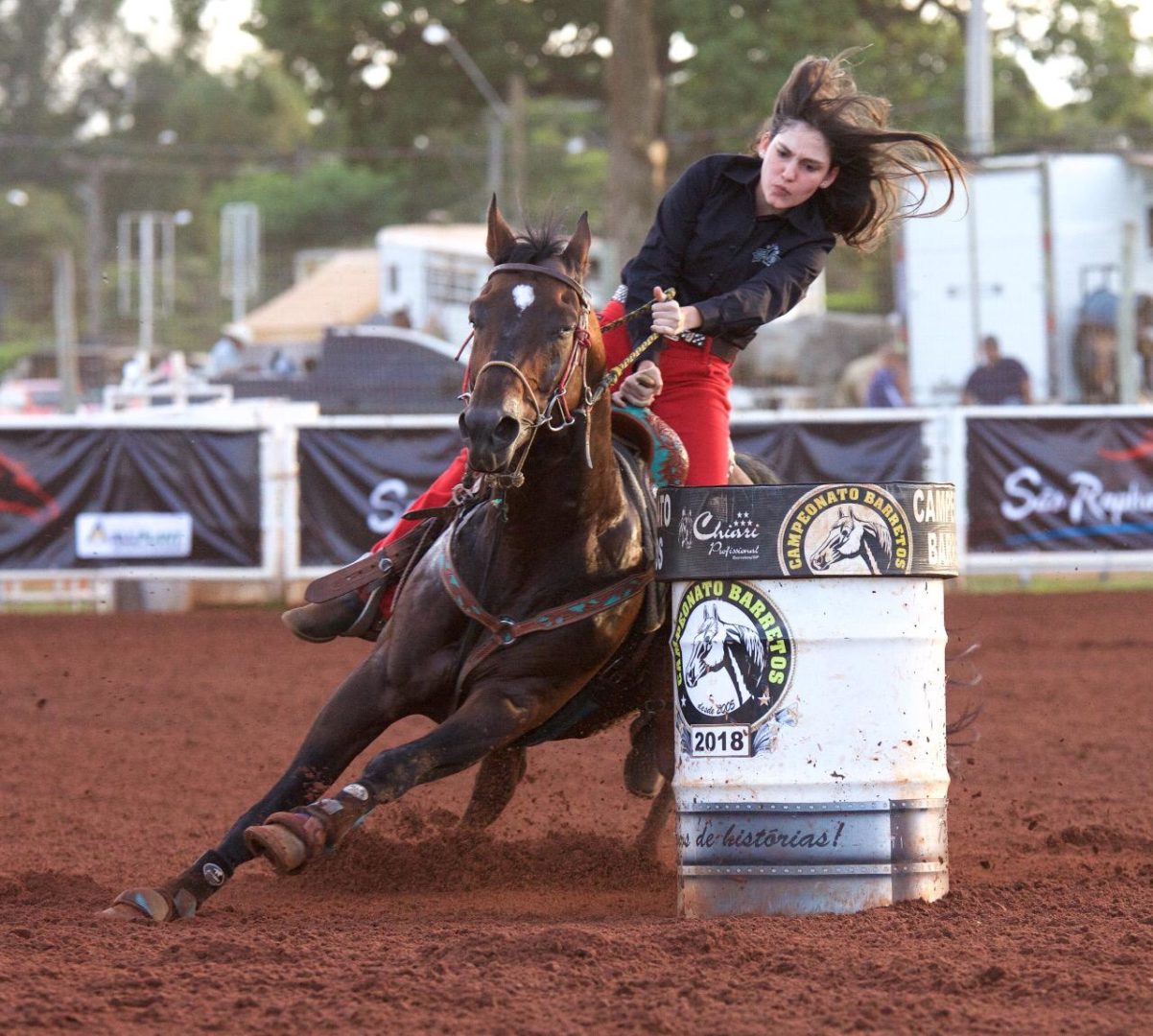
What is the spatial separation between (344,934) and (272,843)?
0.94ft

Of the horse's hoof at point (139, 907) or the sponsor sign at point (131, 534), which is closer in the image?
the horse's hoof at point (139, 907)

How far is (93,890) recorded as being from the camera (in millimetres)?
5301

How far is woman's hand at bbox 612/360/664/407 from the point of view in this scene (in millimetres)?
5234

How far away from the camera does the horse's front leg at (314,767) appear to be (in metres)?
4.82

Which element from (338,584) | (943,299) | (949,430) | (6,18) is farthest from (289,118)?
(338,584)

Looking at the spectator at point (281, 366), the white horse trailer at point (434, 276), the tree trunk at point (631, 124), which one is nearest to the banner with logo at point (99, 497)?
the spectator at point (281, 366)

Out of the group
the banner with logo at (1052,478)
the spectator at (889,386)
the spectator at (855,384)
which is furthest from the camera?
the spectator at (855,384)

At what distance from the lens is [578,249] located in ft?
15.5

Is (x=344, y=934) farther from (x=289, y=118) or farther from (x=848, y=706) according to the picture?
(x=289, y=118)

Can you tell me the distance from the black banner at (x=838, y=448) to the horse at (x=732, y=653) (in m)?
9.39

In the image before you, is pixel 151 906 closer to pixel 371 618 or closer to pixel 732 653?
pixel 371 618

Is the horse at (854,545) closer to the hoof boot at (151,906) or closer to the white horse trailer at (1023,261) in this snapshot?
the hoof boot at (151,906)

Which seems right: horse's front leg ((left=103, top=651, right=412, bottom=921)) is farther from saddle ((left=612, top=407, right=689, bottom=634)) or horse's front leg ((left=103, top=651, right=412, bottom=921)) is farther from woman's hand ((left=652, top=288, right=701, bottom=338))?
woman's hand ((left=652, top=288, right=701, bottom=338))

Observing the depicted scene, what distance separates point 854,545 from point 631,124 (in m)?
15.9
